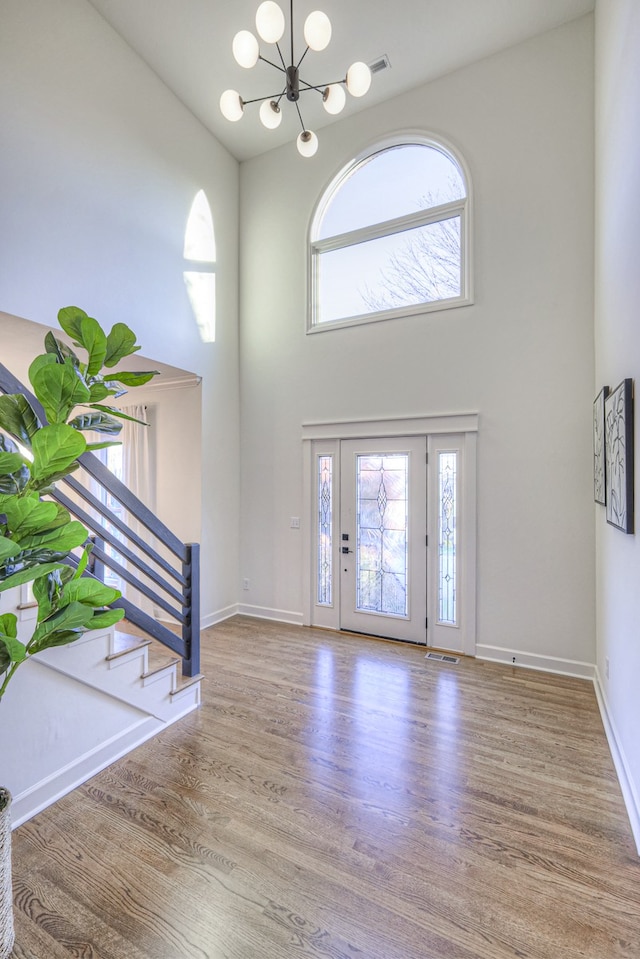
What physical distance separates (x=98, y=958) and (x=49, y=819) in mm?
808

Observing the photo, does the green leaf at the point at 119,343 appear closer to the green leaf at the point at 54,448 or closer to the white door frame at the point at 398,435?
the green leaf at the point at 54,448

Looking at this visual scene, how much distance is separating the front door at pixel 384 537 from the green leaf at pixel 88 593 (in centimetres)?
304

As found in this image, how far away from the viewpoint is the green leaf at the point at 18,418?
1597 mm

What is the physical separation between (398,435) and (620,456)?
2.14 m

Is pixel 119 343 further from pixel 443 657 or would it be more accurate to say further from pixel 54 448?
pixel 443 657

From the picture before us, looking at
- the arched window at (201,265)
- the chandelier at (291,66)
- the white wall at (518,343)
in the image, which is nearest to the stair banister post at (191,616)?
the white wall at (518,343)

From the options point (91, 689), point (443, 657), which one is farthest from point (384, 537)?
point (91, 689)

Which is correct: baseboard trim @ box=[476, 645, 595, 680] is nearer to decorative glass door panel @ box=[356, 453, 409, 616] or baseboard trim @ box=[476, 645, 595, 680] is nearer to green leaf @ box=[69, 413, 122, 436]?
decorative glass door panel @ box=[356, 453, 409, 616]

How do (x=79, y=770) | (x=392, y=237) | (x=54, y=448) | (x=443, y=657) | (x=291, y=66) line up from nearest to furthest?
(x=54, y=448)
(x=79, y=770)
(x=291, y=66)
(x=443, y=657)
(x=392, y=237)

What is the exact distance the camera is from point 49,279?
3.12 metres

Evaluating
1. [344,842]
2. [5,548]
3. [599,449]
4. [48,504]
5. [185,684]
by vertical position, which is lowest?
[344,842]

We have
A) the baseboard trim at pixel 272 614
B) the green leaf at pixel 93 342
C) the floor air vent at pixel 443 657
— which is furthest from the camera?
the baseboard trim at pixel 272 614

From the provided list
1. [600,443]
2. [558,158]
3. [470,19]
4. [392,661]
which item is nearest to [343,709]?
[392,661]

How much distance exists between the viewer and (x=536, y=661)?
143 inches
